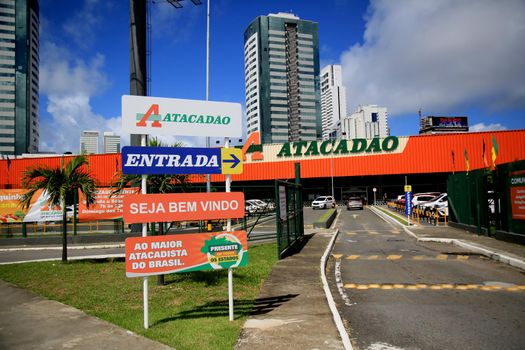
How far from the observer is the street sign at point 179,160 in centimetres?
628

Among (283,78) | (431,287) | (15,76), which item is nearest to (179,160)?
(431,287)

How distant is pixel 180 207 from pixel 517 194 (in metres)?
13.7

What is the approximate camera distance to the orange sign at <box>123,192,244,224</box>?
609 cm

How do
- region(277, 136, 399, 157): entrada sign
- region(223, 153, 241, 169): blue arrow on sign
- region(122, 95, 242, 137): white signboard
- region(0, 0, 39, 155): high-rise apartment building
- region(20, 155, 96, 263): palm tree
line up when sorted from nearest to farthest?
region(122, 95, 242, 137): white signboard, region(223, 153, 241, 169): blue arrow on sign, region(20, 155, 96, 263): palm tree, region(277, 136, 399, 157): entrada sign, region(0, 0, 39, 155): high-rise apartment building

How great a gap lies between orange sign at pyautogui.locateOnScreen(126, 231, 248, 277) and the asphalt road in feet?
7.56

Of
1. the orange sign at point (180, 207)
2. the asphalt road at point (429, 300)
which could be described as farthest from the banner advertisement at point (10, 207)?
the orange sign at point (180, 207)

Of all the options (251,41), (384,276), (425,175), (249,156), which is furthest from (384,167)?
(251,41)

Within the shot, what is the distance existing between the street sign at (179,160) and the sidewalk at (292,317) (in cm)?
266

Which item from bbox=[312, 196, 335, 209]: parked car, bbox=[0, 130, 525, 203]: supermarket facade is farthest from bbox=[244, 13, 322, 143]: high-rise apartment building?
bbox=[312, 196, 335, 209]: parked car

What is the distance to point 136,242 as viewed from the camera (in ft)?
19.5

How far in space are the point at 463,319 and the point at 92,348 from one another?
5861mm

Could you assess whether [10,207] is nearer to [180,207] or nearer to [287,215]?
[287,215]

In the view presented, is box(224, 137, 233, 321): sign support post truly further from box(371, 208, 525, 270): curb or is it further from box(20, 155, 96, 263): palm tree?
box(371, 208, 525, 270): curb

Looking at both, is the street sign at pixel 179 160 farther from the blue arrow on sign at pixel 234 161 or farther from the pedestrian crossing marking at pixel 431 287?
the pedestrian crossing marking at pixel 431 287
